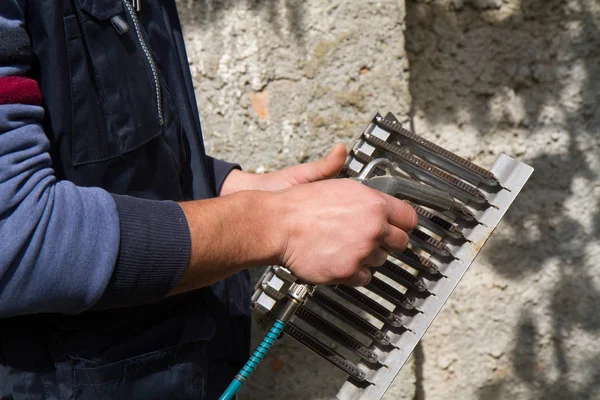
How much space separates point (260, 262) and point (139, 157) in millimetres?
277

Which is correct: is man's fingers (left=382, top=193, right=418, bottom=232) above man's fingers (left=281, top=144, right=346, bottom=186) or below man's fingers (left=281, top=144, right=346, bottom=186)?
above

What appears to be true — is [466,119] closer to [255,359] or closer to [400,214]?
[400,214]

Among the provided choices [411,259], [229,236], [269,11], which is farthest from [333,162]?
[269,11]

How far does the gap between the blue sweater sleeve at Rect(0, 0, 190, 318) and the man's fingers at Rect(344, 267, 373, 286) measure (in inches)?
11.6

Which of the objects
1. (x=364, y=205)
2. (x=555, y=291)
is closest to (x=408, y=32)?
(x=555, y=291)

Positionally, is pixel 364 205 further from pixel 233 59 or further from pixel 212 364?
pixel 233 59

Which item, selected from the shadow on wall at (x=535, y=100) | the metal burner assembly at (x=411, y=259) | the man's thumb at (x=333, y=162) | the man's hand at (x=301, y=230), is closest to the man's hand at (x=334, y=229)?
the man's hand at (x=301, y=230)

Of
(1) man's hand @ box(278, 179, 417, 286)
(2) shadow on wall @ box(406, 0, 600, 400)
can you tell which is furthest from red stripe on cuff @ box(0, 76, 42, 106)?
(2) shadow on wall @ box(406, 0, 600, 400)

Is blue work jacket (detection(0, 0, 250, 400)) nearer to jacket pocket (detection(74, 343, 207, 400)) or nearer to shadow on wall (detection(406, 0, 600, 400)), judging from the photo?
jacket pocket (detection(74, 343, 207, 400))

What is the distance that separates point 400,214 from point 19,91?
63 cm

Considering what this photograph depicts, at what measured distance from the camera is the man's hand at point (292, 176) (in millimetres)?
1470

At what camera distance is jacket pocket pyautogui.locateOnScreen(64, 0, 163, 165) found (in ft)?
3.71

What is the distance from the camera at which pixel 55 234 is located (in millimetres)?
1001

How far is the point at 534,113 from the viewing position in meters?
2.09
